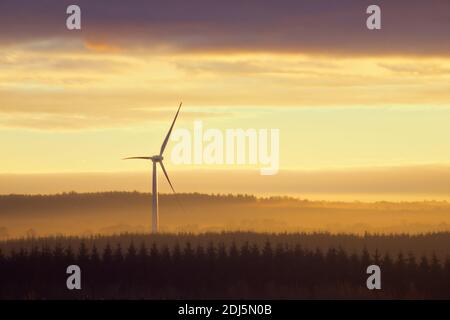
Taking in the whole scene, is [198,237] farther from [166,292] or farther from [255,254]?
[166,292]

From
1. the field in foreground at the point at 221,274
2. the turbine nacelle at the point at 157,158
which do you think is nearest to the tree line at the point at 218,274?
the field in foreground at the point at 221,274

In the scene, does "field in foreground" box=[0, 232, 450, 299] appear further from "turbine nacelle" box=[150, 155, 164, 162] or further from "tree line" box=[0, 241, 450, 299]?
"turbine nacelle" box=[150, 155, 164, 162]

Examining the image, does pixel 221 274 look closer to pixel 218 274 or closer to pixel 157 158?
pixel 218 274

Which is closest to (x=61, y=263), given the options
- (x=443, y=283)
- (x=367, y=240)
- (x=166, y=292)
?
(x=166, y=292)

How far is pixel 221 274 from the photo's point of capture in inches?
2849

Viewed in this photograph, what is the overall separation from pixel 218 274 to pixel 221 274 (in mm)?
232

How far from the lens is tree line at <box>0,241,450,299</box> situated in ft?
211

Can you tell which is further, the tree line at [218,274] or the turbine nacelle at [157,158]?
the turbine nacelle at [157,158]

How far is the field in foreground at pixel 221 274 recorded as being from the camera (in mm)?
64438

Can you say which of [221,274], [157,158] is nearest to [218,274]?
[221,274]

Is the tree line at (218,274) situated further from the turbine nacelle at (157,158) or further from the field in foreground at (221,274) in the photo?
the turbine nacelle at (157,158)

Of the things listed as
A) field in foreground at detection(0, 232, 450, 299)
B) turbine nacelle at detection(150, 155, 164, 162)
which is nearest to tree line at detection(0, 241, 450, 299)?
field in foreground at detection(0, 232, 450, 299)
